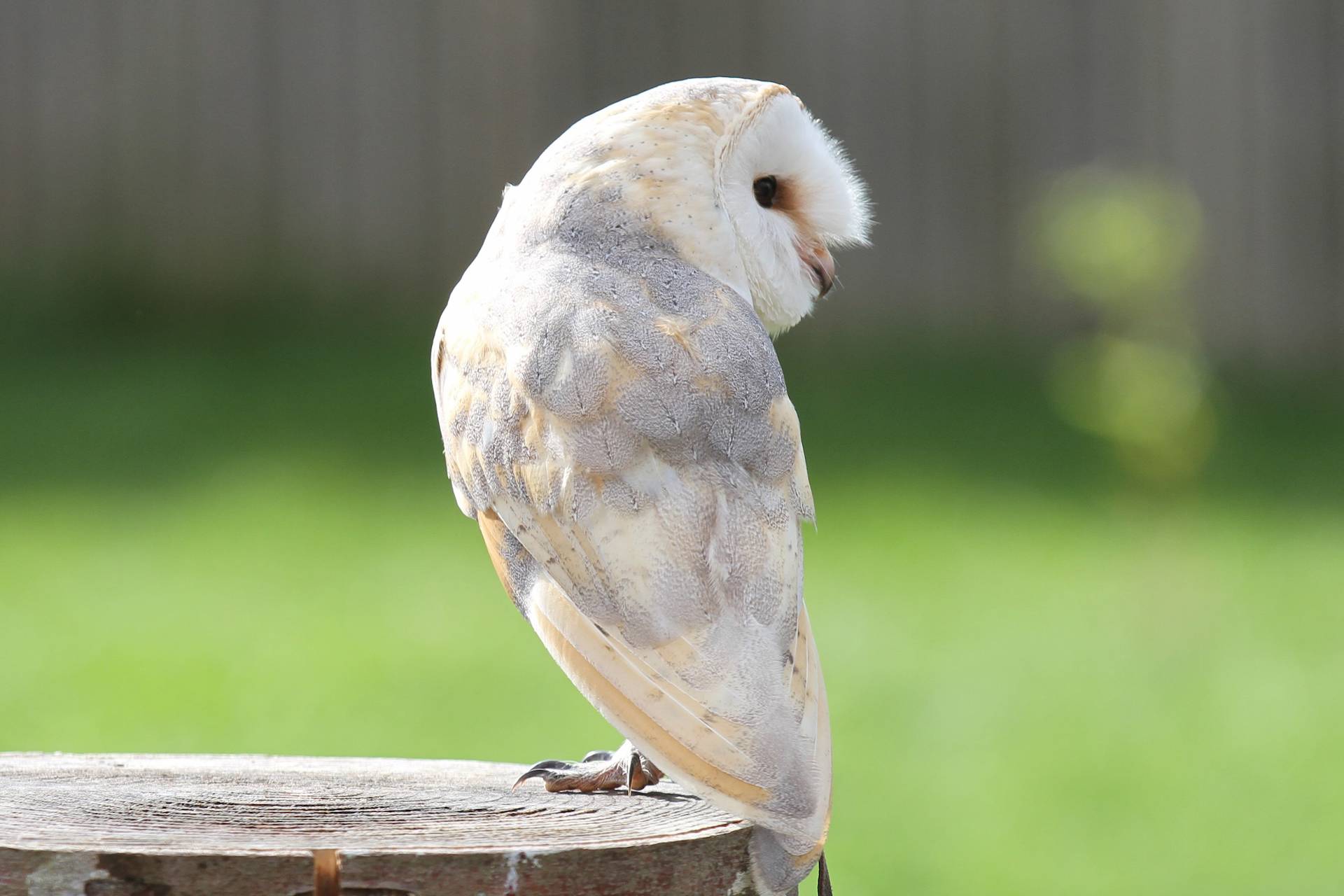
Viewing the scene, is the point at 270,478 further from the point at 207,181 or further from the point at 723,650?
the point at 723,650

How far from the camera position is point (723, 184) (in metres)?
2.16

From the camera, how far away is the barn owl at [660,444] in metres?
1.71

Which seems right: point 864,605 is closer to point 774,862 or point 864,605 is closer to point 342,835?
point 774,862

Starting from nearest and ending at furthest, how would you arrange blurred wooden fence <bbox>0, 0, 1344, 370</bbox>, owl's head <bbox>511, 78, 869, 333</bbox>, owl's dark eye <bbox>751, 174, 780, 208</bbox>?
owl's head <bbox>511, 78, 869, 333</bbox>
owl's dark eye <bbox>751, 174, 780, 208</bbox>
blurred wooden fence <bbox>0, 0, 1344, 370</bbox>

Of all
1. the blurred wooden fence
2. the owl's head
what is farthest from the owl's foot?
the blurred wooden fence

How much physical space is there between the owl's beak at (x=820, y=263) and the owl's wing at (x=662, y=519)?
0.31 m

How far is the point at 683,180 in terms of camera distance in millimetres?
2111

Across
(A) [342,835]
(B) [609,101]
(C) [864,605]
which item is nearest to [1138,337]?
(C) [864,605]

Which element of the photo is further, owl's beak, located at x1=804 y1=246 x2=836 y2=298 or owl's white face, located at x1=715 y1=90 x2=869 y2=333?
owl's beak, located at x1=804 y1=246 x2=836 y2=298

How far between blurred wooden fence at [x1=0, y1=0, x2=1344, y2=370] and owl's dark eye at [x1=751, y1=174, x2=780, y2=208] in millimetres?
5085

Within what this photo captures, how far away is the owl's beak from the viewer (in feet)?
7.59

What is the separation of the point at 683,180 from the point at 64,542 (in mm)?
3721

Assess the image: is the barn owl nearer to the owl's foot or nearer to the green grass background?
the owl's foot

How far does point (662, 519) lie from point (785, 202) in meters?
0.70
